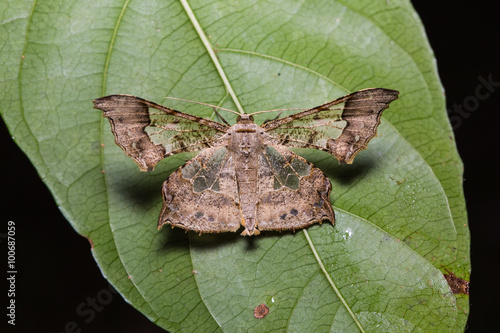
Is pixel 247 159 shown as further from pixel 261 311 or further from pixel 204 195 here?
pixel 261 311

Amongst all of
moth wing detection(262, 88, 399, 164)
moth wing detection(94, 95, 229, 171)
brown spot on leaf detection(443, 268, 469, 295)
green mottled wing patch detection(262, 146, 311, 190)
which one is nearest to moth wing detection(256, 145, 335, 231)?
green mottled wing patch detection(262, 146, 311, 190)

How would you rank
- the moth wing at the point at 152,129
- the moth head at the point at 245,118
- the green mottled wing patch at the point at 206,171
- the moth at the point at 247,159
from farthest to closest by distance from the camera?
the green mottled wing patch at the point at 206,171 < the moth head at the point at 245,118 < the moth at the point at 247,159 < the moth wing at the point at 152,129

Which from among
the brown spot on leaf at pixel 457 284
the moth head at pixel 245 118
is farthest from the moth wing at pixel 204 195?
the brown spot on leaf at pixel 457 284

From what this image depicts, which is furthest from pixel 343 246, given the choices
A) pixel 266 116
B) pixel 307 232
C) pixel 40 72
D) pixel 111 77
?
pixel 40 72

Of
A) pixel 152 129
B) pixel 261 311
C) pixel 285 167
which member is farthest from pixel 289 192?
pixel 152 129

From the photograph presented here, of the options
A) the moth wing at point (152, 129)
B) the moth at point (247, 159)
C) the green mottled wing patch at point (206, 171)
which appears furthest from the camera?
the green mottled wing patch at point (206, 171)

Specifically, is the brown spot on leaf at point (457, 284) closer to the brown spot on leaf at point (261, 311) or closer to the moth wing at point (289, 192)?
the moth wing at point (289, 192)

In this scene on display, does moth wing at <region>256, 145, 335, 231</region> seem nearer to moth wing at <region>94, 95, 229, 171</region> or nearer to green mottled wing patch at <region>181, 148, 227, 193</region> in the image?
green mottled wing patch at <region>181, 148, 227, 193</region>
